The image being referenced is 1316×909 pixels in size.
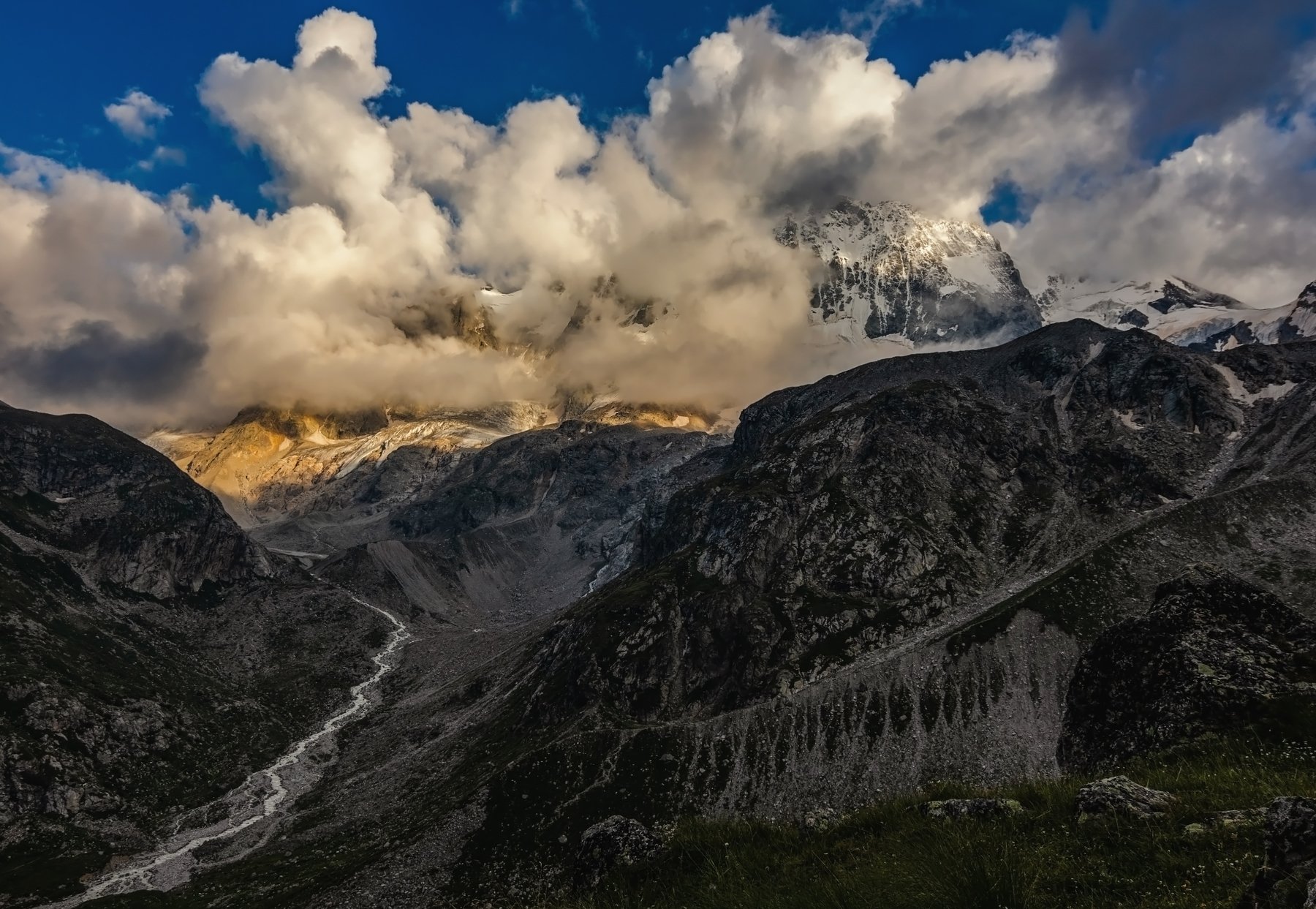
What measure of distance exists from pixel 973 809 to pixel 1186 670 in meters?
18.8

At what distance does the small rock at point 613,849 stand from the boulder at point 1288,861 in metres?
13.2

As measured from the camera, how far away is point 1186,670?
30.5 meters

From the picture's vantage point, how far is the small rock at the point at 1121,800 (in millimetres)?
14852

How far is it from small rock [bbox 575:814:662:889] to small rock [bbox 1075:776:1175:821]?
1009cm

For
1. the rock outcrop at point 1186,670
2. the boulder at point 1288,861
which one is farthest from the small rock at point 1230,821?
the rock outcrop at point 1186,670

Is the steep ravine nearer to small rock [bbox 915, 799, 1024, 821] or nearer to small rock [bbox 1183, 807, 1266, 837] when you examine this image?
small rock [bbox 915, 799, 1024, 821]

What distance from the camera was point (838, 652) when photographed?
188500mm

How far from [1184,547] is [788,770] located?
376 ft

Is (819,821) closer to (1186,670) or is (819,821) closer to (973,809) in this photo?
(973,809)

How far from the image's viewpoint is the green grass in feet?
37.0

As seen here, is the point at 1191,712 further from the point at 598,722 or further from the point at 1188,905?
the point at 598,722

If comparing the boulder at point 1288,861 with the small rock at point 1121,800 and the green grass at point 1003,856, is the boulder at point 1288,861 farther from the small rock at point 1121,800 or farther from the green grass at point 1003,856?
the small rock at point 1121,800

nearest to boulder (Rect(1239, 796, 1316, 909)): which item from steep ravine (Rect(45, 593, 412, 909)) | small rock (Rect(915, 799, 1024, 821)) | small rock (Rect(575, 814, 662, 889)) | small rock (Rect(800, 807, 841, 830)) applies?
small rock (Rect(915, 799, 1024, 821))

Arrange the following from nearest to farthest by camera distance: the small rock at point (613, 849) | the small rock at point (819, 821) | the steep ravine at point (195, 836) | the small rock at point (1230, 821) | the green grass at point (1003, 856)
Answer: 1. the green grass at point (1003, 856)
2. the small rock at point (1230, 821)
3. the small rock at point (613, 849)
4. the small rock at point (819, 821)
5. the steep ravine at point (195, 836)
